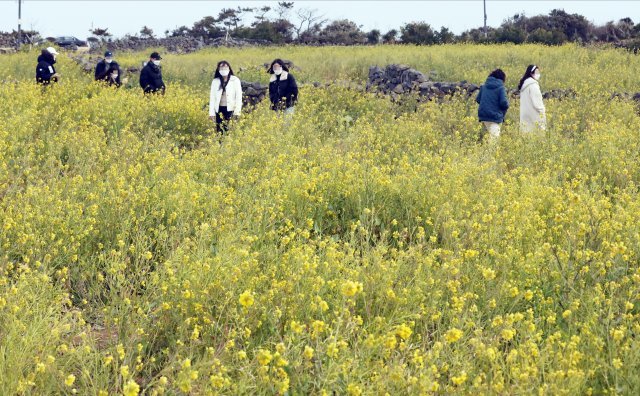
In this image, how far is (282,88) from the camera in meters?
10.8

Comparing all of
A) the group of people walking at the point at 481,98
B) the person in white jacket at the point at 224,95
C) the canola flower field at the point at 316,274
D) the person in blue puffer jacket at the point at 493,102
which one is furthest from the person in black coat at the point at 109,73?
the person in blue puffer jacket at the point at 493,102

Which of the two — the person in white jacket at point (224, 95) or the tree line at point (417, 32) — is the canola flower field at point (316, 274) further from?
the tree line at point (417, 32)

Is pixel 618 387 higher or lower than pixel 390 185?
lower

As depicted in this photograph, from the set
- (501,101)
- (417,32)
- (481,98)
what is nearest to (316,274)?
(501,101)

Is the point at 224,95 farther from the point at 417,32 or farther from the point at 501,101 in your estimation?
the point at 417,32

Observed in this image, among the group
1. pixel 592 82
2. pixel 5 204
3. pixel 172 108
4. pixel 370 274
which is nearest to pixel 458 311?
pixel 370 274

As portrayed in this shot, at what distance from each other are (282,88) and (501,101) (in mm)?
3664

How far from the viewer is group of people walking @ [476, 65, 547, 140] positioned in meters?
9.89

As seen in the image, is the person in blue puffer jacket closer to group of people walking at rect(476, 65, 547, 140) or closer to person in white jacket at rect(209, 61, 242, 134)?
group of people walking at rect(476, 65, 547, 140)

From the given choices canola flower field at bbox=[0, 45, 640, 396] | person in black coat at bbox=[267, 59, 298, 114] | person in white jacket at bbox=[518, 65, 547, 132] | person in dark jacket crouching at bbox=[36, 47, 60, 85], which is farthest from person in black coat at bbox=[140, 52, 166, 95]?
person in white jacket at bbox=[518, 65, 547, 132]

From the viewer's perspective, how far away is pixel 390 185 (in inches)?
230

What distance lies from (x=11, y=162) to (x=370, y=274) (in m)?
5.08

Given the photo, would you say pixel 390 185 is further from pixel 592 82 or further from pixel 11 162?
pixel 592 82

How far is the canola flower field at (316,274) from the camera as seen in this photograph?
303 cm
